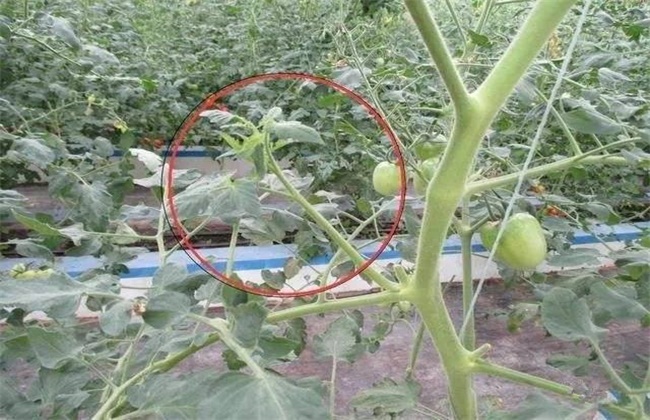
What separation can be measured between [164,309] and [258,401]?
16 cm

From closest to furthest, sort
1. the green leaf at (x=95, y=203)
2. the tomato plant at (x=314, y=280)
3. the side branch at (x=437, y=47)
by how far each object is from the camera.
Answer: the side branch at (x=437, y=47) < the tomato plant at (x=314, y=280) < the green leaf at (x=95, y=203)

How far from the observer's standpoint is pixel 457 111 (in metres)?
0.51

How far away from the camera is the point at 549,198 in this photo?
1080 millimetres

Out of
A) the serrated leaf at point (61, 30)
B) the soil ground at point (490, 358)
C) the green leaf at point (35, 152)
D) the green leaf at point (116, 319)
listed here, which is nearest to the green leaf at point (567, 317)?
the green leaf at point (116, 319)

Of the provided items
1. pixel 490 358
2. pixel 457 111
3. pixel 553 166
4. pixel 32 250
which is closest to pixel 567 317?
pixel 553 166

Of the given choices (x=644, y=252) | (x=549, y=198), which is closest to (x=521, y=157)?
(x=549, y=198)

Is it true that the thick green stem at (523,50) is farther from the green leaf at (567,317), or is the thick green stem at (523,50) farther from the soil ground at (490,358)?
the soil ground at (490,358)

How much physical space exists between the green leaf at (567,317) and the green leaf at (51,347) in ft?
1.66

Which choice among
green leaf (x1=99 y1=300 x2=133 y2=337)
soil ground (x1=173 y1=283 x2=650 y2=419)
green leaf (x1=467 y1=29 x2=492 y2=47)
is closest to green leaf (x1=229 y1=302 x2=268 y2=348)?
green leaf (x1=99 y1=300 x2=133 y2=337)

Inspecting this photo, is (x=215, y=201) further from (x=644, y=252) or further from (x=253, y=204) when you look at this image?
(x=644, y=252)

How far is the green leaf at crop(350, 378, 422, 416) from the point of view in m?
0.78

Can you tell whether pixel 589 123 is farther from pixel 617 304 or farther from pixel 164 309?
pixel 164 309

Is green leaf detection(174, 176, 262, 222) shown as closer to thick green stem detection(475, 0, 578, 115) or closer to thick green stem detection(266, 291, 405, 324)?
thick green stem detection(266, 291, 405, 324)

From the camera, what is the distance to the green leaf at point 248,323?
59cm
